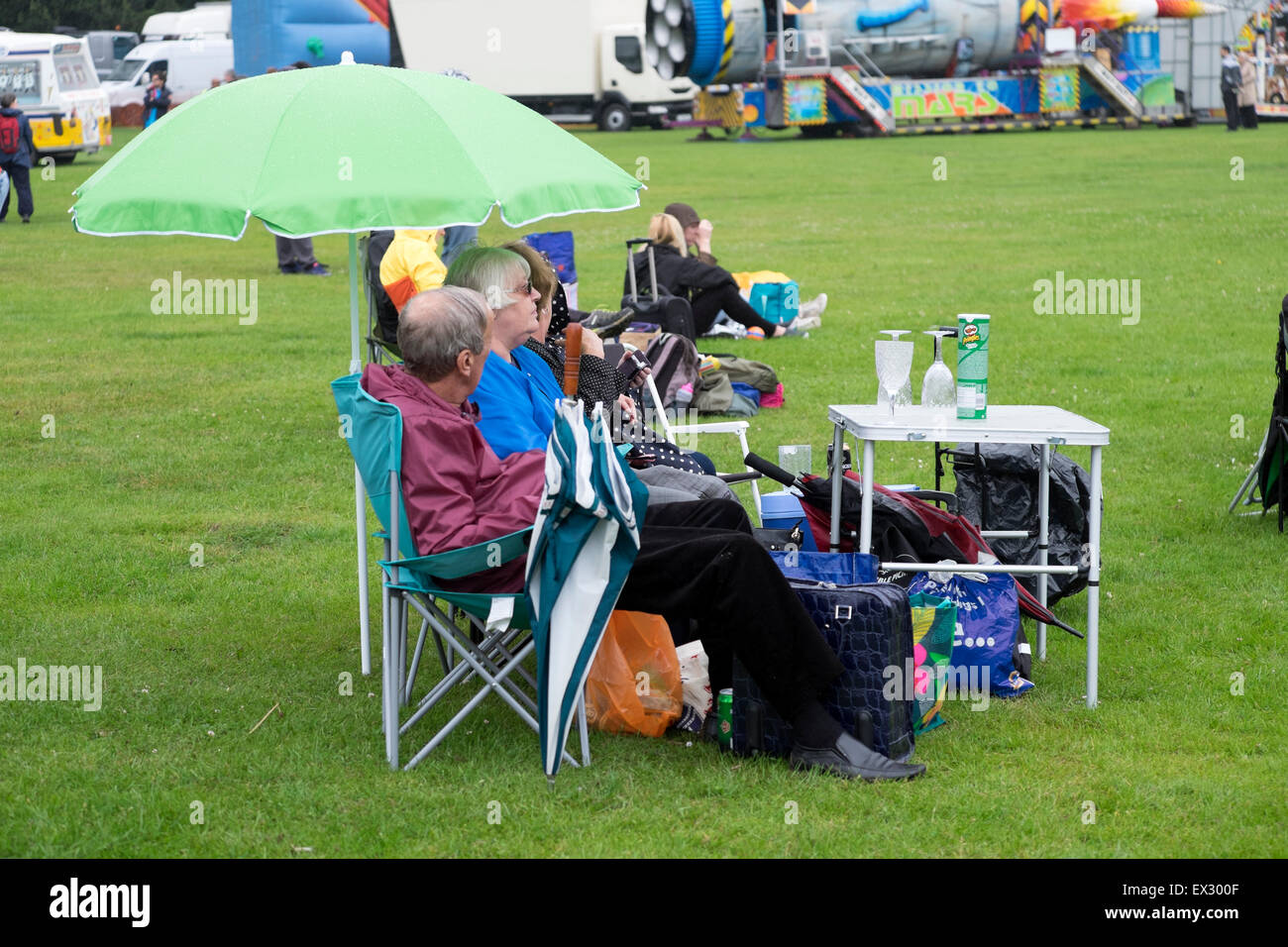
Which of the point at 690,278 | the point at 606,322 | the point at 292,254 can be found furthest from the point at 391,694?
the point at 292,254

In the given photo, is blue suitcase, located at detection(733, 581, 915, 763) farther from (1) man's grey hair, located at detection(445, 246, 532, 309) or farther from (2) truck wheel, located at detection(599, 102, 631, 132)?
(2) truck wheel, located at detection(599, 102, 631, 132)

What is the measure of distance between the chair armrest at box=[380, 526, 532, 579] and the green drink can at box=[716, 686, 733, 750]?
2.42 ft

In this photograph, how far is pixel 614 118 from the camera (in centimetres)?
3941

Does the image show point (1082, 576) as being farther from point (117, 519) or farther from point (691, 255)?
point (691, 255)

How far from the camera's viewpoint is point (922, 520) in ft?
17.3

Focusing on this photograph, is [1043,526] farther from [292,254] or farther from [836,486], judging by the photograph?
[292,254]

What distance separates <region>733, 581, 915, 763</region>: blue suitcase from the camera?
165 inches

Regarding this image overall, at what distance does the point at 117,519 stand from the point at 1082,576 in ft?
13.9

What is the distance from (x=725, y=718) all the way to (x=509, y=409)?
1130 mm

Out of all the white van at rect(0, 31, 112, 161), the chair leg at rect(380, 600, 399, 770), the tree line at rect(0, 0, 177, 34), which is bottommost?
the chair leg at rect(380, 600, 399, 770)

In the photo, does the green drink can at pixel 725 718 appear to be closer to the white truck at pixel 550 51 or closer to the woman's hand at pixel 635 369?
the woman's hand at pixel 635 369

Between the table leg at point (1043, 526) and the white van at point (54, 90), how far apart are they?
25.9 m

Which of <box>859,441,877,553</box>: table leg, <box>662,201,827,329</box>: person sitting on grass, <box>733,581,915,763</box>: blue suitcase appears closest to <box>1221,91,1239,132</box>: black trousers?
<box>662,201,827,329</box>: person sitting on grass

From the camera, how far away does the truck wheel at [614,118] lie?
129 feet
